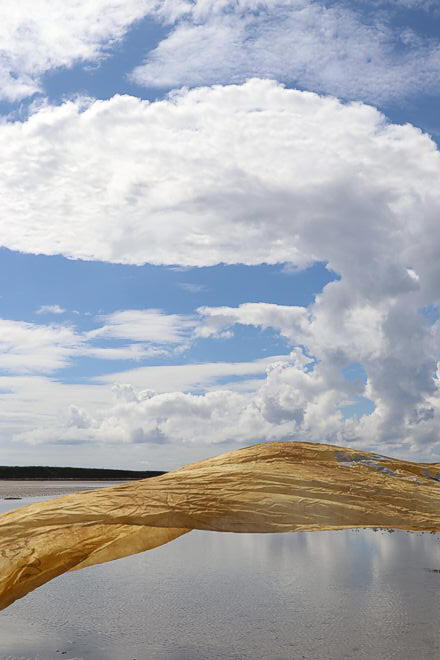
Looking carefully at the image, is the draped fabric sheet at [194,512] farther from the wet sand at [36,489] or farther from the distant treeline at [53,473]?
the distant treeline at [53,473]

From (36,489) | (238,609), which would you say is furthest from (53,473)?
(238,609)

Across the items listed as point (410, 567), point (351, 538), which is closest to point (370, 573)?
point (410, 567)

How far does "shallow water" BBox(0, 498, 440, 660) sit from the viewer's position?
20.9 ft

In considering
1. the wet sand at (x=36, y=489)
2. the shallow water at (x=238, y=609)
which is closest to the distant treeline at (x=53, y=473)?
the wet sand at (x=36, y=489)

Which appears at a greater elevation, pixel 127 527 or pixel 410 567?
pixel 127 527

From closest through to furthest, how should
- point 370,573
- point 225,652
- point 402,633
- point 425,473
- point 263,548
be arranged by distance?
1. point 225,652
2. point 402,633
3. point 425,473
4. point 370,573
5. point 263,548

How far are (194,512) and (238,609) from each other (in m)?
1.62

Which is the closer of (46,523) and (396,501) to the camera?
(46,523)

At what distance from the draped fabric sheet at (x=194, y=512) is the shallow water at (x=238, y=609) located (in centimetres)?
80

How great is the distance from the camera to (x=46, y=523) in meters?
6.99

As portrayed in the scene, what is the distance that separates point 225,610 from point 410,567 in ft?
14.0

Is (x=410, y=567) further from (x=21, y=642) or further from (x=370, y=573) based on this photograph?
(x=21, y=642)

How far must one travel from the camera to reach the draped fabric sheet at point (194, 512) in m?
6.74

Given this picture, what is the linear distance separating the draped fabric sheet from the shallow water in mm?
804
